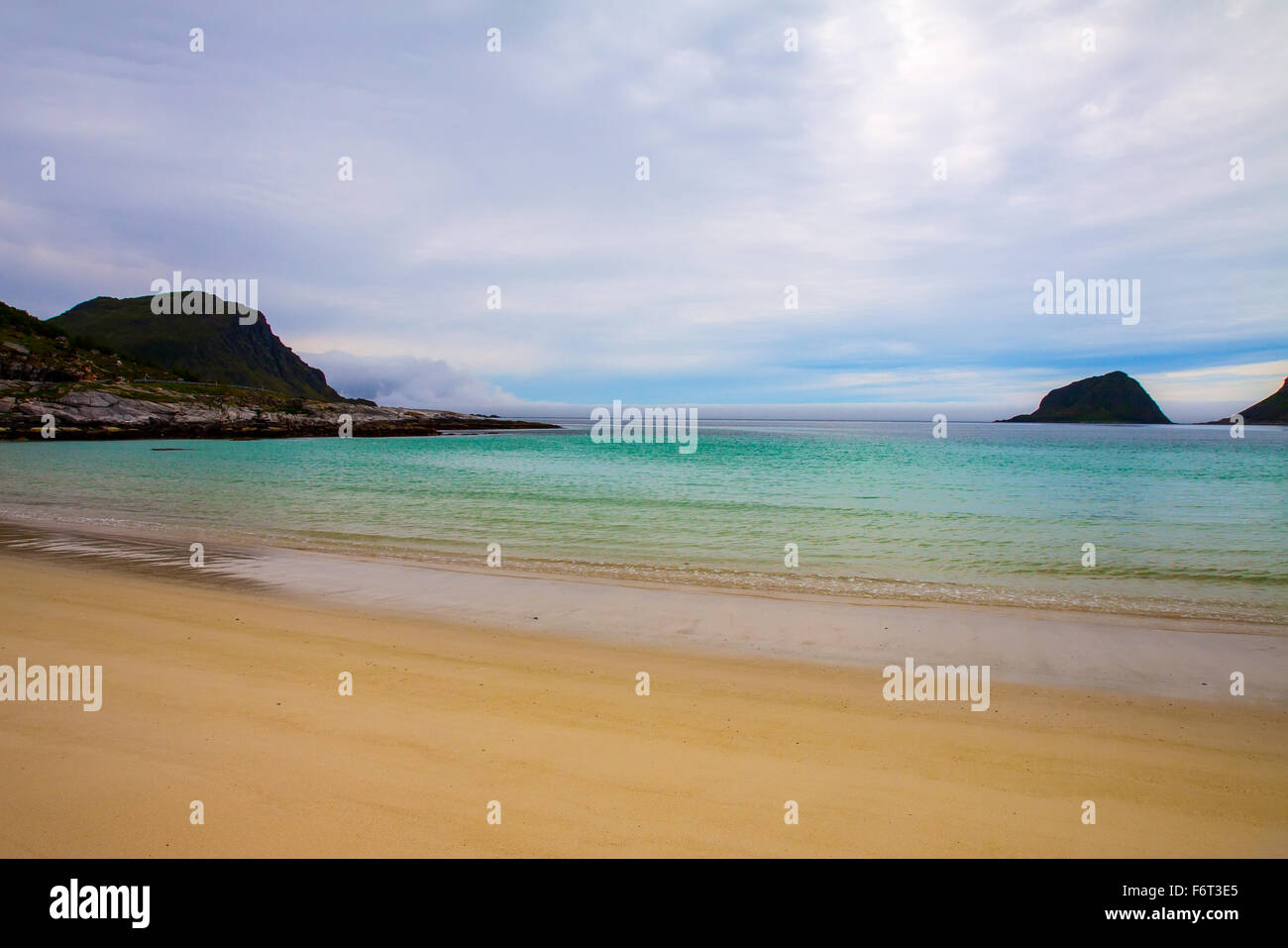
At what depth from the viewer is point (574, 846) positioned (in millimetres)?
4117

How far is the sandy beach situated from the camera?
14.0 ft

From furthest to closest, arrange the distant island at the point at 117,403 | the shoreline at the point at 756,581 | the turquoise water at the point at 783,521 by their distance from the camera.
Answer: the distant island at the point at 117,403
the turquoise water at the point at 783,521
the shoreline at the point at 756,581

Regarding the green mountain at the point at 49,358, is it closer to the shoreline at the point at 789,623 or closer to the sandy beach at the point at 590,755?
the shoreline at the point at 789,623

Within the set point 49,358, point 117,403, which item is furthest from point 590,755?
point 49,358

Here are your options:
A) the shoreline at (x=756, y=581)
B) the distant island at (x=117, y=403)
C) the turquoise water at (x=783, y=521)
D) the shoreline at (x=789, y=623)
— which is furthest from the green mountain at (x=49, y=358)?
the shoreline at (x=789, y=623)

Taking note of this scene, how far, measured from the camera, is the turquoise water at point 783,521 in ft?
46.2

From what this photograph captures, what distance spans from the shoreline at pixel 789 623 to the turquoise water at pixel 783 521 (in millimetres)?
1316

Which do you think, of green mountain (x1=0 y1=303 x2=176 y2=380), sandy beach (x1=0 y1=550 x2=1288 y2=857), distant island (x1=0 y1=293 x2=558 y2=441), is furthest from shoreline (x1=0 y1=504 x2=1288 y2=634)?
green mountain (x1=0 y1=303 x2=176 y2=380)

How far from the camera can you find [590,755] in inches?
214

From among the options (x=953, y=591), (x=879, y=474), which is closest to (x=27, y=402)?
(x=879, y=474)

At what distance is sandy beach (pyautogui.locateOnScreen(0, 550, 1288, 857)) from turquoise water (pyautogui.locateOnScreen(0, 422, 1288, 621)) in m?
5.35
